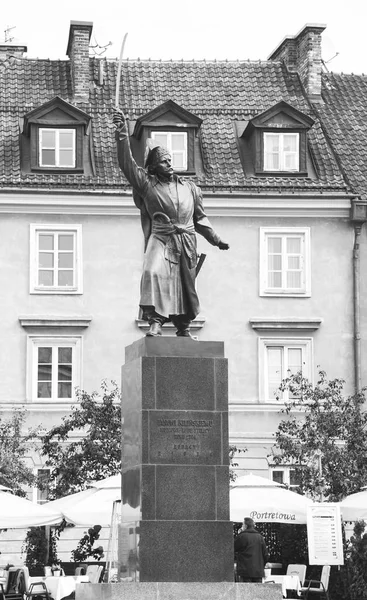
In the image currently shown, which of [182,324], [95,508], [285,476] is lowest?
[95,508]

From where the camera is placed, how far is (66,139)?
38.5 m

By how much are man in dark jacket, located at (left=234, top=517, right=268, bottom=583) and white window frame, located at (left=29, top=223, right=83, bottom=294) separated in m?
14.7

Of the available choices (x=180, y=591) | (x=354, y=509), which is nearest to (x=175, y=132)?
(x=354, y=509)

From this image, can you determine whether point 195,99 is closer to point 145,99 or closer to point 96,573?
point 145,99

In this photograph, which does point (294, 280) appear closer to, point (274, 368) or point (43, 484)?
point (274, 368)

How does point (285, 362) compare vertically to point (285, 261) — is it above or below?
below

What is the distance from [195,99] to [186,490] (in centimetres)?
2509

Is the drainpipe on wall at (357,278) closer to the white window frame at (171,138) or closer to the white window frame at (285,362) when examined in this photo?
the white window frame at (285,362)

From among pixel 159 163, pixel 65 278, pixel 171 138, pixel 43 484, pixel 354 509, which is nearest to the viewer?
pixel 159 163

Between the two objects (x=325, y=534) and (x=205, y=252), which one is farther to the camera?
(x=205, y=252)

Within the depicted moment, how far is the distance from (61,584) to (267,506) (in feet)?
12.3

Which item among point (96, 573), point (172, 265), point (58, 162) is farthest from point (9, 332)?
point (172, 265)

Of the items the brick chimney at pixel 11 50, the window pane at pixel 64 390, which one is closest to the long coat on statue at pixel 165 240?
the window pane at pixel 64 390

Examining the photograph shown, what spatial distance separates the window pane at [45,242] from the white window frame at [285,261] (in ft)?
16.4
